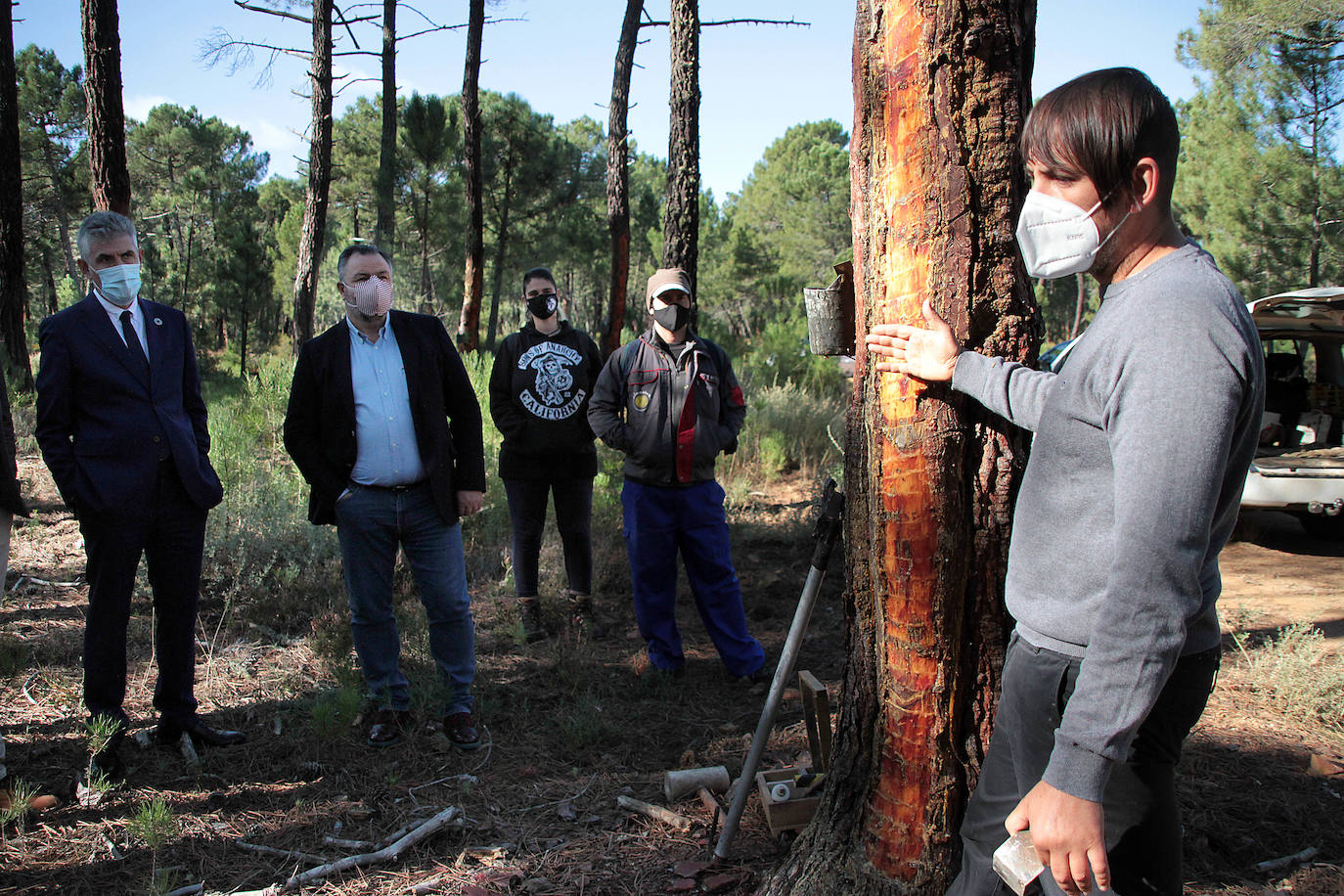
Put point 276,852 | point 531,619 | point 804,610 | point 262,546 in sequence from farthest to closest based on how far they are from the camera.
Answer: point 262,546 → point 531,619 → point 276,852 → point 804,610

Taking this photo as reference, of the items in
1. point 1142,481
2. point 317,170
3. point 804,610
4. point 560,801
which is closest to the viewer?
point 1142,481

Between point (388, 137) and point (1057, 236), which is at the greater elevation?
point (388, 137)

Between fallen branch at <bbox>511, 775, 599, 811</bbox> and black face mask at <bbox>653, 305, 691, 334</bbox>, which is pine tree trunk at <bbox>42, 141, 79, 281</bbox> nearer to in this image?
black face mask at <bbox>653, 305, 691, 334</bbox>

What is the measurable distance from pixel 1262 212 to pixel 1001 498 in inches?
813

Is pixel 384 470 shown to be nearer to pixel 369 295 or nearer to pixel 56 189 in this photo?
pixel 369 295

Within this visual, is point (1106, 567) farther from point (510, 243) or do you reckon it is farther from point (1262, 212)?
point (510, 243)

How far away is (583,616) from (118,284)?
296 centimetres

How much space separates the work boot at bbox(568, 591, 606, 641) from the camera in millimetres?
5109

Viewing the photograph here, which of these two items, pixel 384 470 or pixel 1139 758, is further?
pixel 384 470

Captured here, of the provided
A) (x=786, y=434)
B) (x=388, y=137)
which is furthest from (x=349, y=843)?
(x=388, y=137)

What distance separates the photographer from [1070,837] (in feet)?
4.31

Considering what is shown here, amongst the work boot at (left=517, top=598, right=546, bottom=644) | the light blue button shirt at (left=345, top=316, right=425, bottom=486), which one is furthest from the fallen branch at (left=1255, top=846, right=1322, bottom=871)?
the work boot at (left=517, top=598, right=546, bottom=644)

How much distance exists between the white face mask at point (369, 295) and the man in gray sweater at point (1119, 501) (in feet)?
9.51

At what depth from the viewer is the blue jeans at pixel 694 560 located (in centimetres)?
439
